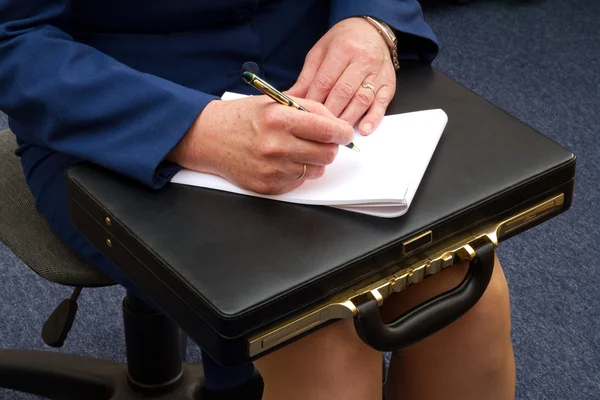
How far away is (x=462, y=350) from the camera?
108cm

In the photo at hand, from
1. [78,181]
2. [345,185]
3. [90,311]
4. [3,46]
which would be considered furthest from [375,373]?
[90,311]

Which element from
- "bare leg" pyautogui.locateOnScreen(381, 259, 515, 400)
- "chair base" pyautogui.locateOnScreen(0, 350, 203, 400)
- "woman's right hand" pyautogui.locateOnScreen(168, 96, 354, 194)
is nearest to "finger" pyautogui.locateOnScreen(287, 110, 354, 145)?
"woman's right hand" pyautogui.locateOnScreen(168, 96, 354, 194)

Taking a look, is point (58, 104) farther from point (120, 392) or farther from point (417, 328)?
point (120, 392)

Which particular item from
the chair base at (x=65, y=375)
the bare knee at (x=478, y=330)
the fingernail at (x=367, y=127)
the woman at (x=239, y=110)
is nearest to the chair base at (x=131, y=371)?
the chair base at (x=65, y=375)

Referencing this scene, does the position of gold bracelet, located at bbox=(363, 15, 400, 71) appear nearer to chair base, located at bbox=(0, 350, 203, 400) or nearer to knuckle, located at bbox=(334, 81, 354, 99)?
knuckle, located at bbox=(334, 81, 354, 99)

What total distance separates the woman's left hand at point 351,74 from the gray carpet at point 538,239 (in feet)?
2.13

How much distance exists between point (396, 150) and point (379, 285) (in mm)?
154

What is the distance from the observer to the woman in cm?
95

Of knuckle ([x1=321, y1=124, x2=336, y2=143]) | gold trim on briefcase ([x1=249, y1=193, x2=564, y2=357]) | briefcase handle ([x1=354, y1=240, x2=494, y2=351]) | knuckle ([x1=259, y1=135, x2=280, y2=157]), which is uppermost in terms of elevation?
knuckle ([x1=321, y1=124, x2=336, y2=143])

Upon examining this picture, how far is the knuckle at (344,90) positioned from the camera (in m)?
1.09

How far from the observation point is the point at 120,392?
1384 mm

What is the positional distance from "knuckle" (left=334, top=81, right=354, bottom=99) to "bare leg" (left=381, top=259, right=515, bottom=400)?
0.22 m

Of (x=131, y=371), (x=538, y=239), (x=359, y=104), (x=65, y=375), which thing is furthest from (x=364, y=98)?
(x=538, y=239)

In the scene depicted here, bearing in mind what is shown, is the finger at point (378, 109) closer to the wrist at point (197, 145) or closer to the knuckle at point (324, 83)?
the knuckle at point (324, 83)
